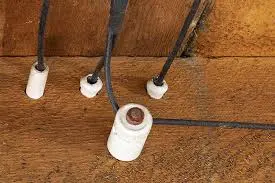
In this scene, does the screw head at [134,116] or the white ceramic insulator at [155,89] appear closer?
the screw head at [134,116]

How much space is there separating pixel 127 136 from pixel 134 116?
0.14 feet

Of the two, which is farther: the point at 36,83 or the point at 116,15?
the point at 36,83

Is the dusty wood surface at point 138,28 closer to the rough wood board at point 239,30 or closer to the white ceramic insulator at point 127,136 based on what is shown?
the rough wood board at point 239,30

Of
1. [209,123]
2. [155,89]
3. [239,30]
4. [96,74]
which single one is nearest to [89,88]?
[96,74]

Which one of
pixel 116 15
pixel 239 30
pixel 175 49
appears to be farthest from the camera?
pixel 239 30

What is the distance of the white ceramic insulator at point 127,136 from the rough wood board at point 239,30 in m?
0.28

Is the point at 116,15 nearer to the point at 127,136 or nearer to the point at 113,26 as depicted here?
the point at 113,26

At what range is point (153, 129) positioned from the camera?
3.92ft

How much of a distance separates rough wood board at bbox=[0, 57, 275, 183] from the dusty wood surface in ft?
0.09

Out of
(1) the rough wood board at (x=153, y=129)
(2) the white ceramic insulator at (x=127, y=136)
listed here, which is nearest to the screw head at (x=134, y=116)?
(2) the white ceramic insulator at (x=127, y=136)

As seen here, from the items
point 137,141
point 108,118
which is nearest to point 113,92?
point 108,118

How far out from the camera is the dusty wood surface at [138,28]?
3.75ft

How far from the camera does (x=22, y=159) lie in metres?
1.10

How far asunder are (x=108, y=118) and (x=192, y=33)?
265 mm
